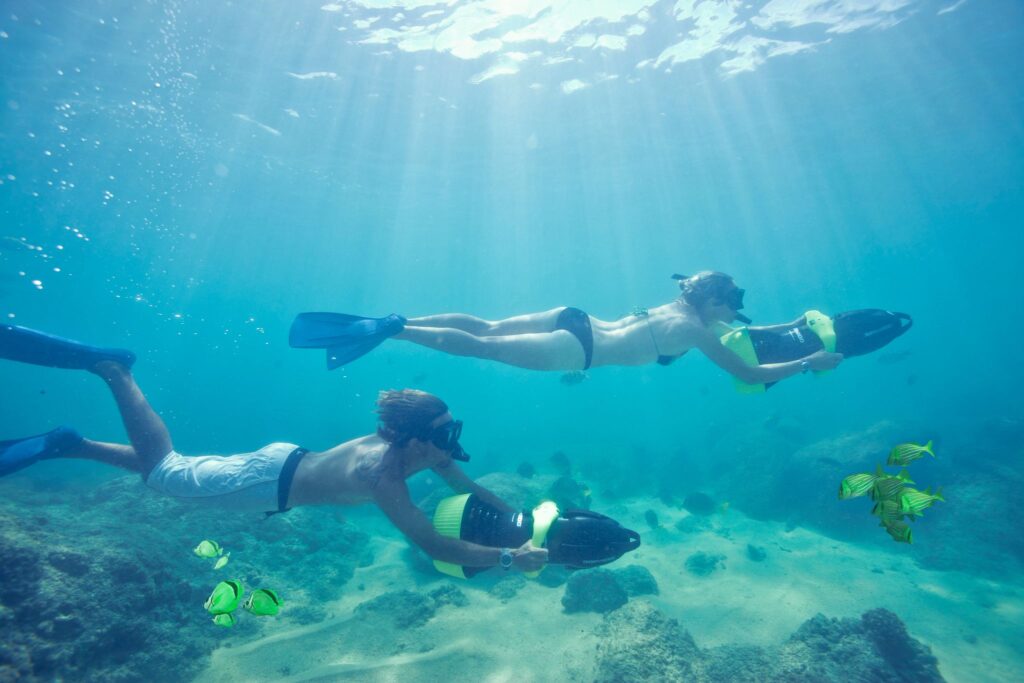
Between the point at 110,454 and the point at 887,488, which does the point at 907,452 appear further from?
the point at 110,454

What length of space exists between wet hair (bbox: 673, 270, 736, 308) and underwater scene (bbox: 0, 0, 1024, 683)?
5cm

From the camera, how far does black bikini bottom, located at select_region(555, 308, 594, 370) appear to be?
6.53 meters

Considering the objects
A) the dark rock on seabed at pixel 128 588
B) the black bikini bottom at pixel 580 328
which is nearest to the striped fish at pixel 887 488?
the black bikini bottom at pixel 580 328

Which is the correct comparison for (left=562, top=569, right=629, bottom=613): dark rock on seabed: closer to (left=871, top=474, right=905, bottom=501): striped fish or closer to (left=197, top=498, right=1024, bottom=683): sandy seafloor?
(left=197, top=498, right=1024, bottom=683): sandy seafloor

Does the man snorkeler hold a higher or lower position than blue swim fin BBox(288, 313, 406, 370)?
lower

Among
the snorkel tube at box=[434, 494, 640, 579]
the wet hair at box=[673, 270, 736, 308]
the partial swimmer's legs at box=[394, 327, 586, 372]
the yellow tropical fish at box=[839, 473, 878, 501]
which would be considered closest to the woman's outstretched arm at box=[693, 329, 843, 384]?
the wet hair at box=[673, 270, 736, 308]

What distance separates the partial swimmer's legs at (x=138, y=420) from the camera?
5.28m

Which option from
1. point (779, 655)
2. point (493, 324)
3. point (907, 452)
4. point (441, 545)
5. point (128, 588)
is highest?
point (493, 324)

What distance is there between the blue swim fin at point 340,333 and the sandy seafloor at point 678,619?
414 cm

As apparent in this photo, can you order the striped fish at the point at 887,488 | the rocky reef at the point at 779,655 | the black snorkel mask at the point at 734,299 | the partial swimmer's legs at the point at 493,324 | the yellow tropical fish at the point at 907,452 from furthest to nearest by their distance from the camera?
the partial swimmer's legs at the point at 493,324
the black snorkel mask at the point at 734,299
the rocky reef at the point at 779,655
the yellow tropical fish at the point at 907,452
the striped fish at the point at 887,488

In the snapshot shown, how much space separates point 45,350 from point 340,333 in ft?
11.3

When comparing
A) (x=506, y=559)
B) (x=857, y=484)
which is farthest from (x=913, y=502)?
(x=506, y=559)

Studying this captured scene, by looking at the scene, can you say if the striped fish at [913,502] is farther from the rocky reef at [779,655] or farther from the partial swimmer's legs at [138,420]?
the partial swimmer's legs at [138,420]

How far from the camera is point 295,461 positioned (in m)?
5.06
